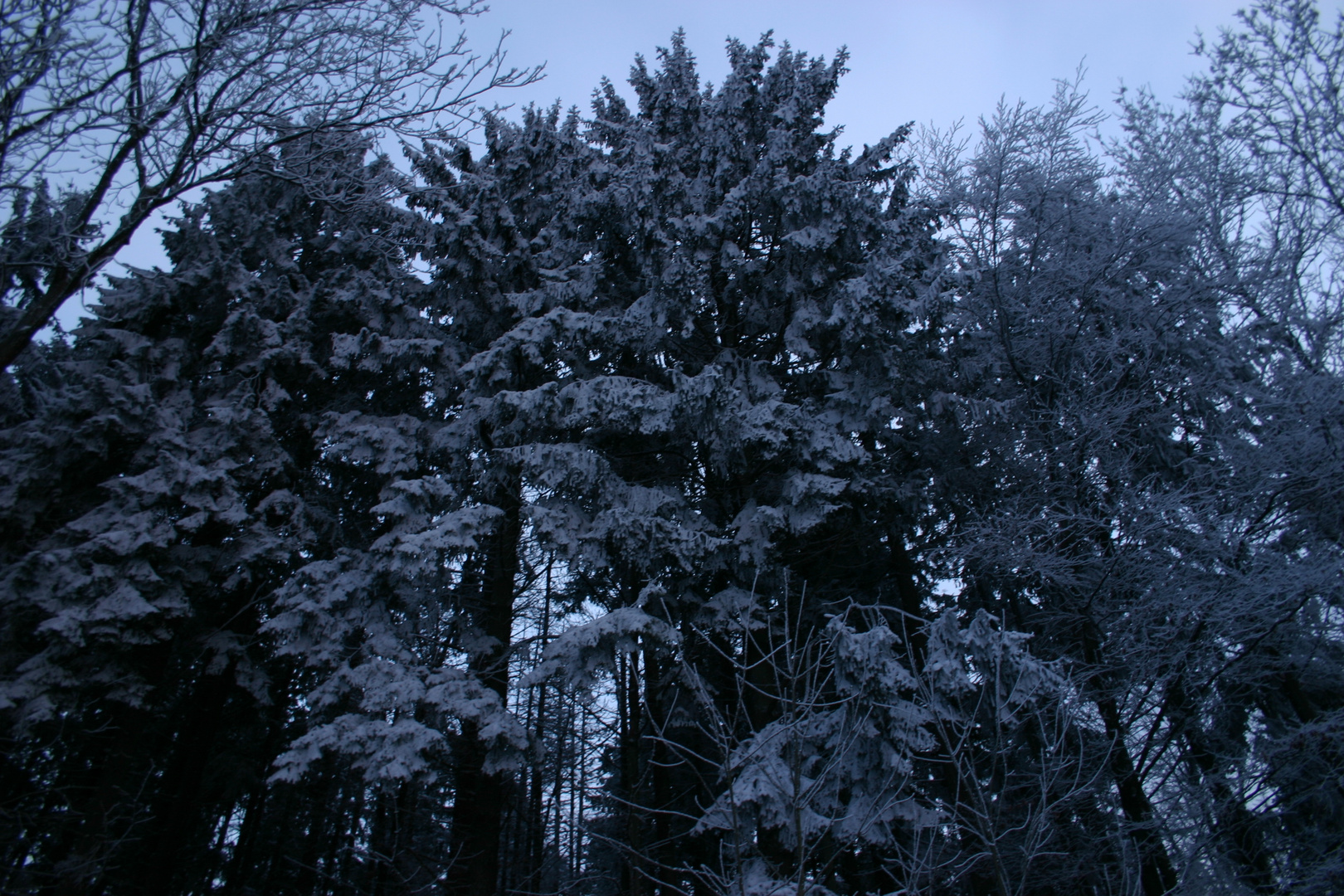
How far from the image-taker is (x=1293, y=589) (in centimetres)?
635

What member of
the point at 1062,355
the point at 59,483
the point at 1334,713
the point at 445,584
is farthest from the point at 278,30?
the point at 1334,713

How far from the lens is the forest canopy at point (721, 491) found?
23.3 feet

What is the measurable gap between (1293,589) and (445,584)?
8803 mm

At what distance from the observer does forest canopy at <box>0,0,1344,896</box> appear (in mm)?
7090

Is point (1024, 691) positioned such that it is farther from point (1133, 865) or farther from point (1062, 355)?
point (1062, 355)

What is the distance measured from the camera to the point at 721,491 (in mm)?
9398

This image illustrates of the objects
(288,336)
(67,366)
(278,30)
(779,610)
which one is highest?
(288,336)

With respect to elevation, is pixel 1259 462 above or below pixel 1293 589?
above

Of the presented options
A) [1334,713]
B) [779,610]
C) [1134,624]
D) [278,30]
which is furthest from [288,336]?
[1334,713]

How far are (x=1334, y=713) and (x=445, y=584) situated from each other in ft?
31.2

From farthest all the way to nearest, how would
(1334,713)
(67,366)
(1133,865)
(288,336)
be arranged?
(288,336) < (67,366) < (1133,865) < (1334,713)

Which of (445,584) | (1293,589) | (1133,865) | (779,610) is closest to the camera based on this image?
(1293,589)

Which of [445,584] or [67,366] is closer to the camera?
[445,584]

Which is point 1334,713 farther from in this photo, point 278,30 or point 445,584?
point 278,30
